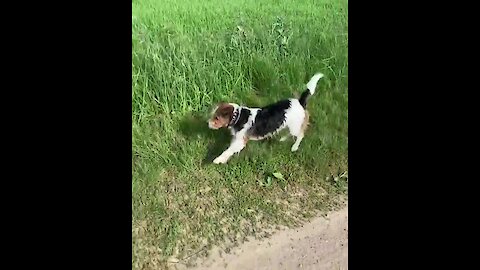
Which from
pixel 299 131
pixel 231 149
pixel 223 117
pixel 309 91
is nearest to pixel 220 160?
A: pixel 231 149

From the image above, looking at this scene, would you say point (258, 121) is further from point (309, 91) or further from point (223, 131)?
point (309, 91)

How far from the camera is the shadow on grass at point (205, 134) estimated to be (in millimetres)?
2082

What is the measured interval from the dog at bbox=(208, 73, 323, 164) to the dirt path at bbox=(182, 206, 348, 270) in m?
0.33

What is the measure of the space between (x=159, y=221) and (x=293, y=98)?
0.71 meters

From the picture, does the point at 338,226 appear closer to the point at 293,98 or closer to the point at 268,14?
the point at 293,98

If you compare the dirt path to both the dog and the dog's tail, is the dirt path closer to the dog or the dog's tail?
the dog

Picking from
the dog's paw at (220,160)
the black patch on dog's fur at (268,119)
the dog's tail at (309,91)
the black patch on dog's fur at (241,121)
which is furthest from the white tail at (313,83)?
the dog's paw at (220,160)

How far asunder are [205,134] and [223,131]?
0.23ft

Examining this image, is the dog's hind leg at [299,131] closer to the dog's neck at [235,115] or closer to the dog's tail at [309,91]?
the dog's tail at [309,91]

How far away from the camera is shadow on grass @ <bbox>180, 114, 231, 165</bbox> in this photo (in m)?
2.08

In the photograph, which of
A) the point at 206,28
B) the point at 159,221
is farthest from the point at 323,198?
the point at 206,28

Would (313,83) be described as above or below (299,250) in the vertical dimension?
above

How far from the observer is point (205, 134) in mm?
2094

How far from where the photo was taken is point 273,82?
7.12 ft
